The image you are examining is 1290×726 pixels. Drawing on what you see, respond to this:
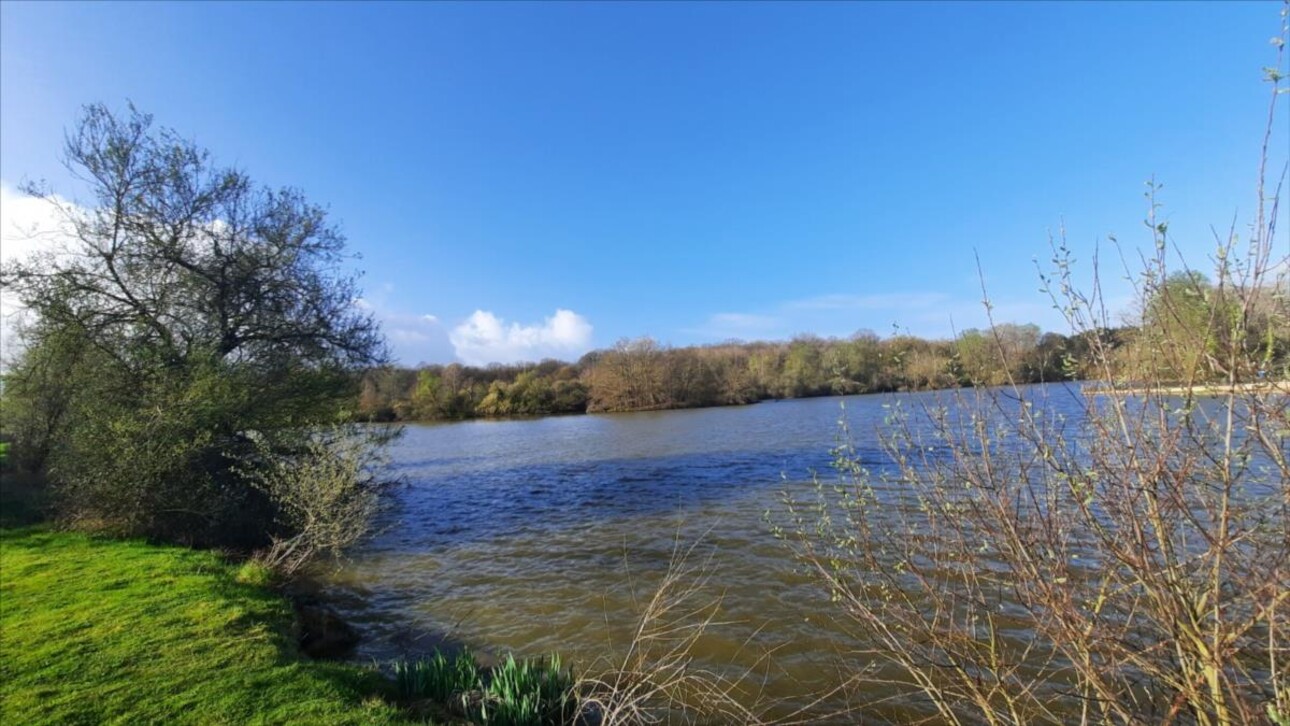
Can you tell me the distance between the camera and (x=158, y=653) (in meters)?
5.84

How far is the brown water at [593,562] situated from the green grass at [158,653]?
181cm

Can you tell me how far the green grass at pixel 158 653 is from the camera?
474 centimetres

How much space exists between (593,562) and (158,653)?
6781 mm

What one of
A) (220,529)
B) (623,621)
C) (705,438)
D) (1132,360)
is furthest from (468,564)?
(705,438)

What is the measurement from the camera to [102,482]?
36.4 ft

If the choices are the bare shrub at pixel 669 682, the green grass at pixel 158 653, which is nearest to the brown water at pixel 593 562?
the bare shrub at pixel 669 682

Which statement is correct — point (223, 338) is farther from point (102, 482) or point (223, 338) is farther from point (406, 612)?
point (406, 612)

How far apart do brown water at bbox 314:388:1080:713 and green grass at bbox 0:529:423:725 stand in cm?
181

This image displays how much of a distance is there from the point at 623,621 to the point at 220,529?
970cm

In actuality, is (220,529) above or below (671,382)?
below

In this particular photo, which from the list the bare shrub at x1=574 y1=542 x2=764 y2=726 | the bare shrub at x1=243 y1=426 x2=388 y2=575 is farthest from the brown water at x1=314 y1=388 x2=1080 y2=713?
the bare shrub at x1=243 y1=426 x2=388 y2=575

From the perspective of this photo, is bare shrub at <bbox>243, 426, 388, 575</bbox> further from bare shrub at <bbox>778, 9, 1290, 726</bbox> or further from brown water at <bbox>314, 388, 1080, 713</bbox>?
bare shrub at <bbox>778, 9, 1290, 726</bbox>

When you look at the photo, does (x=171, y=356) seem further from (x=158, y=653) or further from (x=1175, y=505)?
(x=1175, y=505)

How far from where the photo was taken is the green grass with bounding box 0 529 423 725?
4742 millimetres
